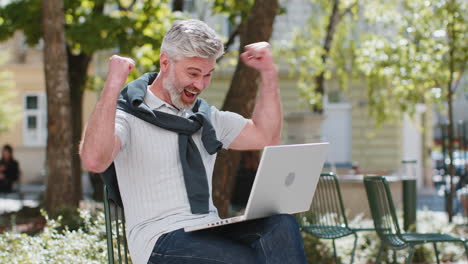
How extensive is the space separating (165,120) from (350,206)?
29.6ft

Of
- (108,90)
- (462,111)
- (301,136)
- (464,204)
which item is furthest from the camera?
(462,111)

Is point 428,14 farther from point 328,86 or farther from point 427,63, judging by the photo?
point 328,86

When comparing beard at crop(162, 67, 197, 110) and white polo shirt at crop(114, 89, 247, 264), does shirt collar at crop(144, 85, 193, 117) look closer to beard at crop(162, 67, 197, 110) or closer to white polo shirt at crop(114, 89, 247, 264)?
beard at crop(162, 67, 197, 110)

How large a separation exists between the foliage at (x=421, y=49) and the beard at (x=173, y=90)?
29.6ft

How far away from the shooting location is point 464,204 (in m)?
12.0

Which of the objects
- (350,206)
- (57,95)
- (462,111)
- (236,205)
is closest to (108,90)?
(57,95)

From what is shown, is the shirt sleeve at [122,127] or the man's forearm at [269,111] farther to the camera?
the man's forearm at [269,111]

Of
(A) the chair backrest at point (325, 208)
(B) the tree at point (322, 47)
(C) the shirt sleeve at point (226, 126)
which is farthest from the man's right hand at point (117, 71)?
(B) the tree at point (322, 47)

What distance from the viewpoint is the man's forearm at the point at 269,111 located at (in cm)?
384

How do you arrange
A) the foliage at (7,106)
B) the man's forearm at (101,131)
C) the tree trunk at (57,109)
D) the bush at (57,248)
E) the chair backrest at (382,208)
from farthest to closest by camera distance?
the foliage at (7,106) < the tree trunk at (57,109) < the chair backrest at (382,208) < the bush at (57,248) < the man's forearm at (101,131)

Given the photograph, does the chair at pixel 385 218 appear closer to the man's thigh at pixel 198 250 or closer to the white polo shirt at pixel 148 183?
the white polo shirt at pixel 148 183

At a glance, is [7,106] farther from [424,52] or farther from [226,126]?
[226,126]

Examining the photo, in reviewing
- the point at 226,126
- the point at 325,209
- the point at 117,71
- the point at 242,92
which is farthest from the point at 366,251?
the point at 117,71

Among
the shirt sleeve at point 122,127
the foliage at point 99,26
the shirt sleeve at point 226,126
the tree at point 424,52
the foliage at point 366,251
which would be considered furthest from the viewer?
the tree at point 424,52
